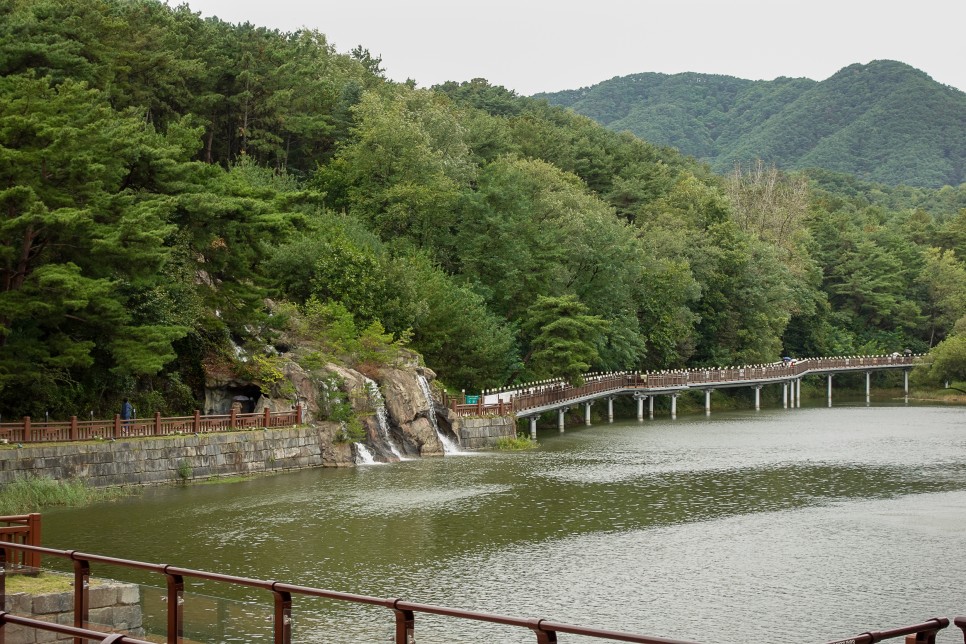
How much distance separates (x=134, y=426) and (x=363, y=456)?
9618 mm

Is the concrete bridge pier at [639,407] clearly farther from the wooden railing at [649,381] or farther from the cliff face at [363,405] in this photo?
the cliff face at [363,405]

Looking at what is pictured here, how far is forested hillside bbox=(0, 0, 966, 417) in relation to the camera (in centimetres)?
3319

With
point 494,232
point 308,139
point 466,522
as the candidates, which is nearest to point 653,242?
point 494,232

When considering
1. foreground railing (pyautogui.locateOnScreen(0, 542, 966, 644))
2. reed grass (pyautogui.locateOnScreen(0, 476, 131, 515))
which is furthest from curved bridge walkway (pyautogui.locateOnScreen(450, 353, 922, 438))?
foreground railing (pyautogui.locateOnScreen(0, 542, 966, 644))

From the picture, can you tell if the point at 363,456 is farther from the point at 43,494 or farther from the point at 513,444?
the point at 43,494

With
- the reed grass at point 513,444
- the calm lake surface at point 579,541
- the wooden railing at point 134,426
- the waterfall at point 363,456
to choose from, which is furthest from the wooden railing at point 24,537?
the reed grass at point 513,444

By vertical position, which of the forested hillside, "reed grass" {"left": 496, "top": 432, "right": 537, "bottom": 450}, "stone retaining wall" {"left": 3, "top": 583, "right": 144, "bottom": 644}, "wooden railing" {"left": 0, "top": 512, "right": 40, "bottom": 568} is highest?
the forested hillside

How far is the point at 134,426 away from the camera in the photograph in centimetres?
3303

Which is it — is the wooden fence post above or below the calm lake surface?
above

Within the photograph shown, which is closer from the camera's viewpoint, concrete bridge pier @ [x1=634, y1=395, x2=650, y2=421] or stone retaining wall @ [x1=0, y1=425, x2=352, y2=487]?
stone retaining wall @ [x1=0, y1=425, x2=352, y2=487]

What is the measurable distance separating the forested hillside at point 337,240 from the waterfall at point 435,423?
232 centimetres

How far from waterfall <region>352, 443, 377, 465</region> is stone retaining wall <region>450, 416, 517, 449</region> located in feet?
17.2

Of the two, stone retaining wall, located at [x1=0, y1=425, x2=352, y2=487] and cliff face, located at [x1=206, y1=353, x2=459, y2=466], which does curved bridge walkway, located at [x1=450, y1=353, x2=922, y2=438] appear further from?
stone retaining wall, located at [x1=0, y1=425, x2=352, y2=487]

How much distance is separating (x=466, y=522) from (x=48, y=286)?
13298 mm
